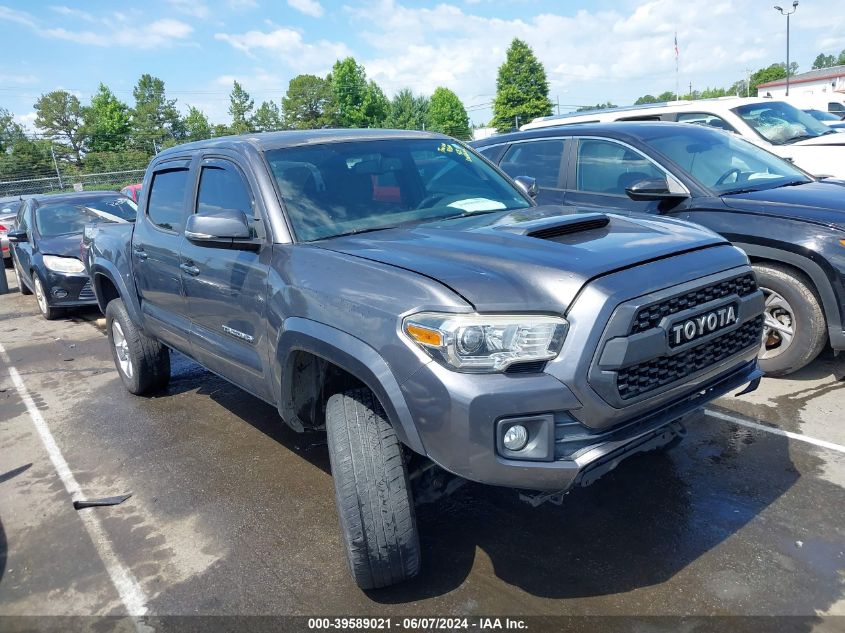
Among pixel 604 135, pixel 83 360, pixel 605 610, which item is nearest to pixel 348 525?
pixel 605 610

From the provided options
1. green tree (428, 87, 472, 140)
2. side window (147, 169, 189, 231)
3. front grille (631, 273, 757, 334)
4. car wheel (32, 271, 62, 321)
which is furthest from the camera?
green tree (428, 87, 472, 140)

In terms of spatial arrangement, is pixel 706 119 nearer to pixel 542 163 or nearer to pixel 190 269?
pixel 542 163

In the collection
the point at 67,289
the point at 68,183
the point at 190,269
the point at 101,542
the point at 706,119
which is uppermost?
the point at 68,183

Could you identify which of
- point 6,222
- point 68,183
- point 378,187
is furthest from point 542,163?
point 68,183

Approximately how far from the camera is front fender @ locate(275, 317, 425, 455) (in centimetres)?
247

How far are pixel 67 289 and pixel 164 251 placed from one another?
5422 mm

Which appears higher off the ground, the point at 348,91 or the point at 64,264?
the point at 348,91

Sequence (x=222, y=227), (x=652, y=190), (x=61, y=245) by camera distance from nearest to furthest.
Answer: (x=222, y=227)
(x=652, y=190)
(x=61, y=245)

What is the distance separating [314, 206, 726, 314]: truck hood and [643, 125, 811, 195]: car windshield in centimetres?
227

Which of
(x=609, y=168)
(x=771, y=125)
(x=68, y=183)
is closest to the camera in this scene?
(x=609, y=168)

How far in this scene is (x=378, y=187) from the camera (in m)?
3.66

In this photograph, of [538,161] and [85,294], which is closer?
[538,161]

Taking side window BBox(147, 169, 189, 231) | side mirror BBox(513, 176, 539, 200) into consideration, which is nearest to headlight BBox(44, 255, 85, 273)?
side window BBox(147, 169, 189, 231)

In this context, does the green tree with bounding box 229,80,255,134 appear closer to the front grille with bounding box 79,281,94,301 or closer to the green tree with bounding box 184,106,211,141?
the green tree with bounding box 184,106,211,141
